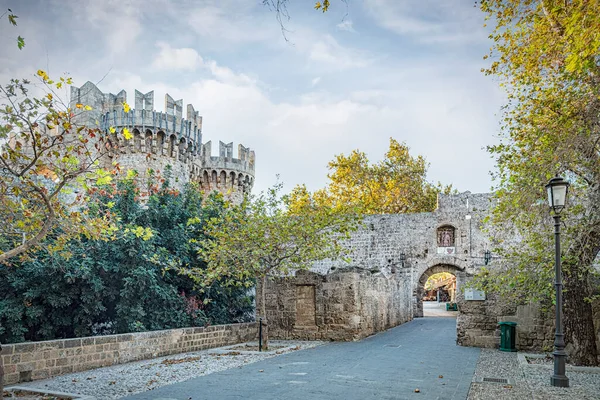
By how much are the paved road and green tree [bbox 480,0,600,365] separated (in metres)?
2.21

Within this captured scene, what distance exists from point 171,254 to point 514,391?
32.2 feet

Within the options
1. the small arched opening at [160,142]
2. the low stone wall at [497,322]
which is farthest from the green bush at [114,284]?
the small arched opening at [160,142]

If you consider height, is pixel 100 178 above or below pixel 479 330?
above

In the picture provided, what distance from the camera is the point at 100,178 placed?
23.5 ft

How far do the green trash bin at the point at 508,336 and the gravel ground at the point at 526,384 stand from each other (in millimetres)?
1967

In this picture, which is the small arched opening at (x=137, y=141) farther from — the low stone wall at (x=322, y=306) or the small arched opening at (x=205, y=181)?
the low stone wall at (x=322, y=306)

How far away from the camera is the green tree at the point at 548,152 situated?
8.95m

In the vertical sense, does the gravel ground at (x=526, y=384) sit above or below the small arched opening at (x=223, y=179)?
below

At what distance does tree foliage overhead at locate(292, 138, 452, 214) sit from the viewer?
3725cm

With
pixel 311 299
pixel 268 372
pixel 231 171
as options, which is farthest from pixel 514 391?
pixel 231 171

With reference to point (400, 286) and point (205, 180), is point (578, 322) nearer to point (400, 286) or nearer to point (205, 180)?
point (400, 286)

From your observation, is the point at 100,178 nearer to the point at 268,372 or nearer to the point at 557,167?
the point at 268,372

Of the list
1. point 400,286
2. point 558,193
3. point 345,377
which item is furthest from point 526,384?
point 400,286

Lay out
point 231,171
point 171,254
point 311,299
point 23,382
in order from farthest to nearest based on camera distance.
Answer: point 231,171, point 311,299, point 171,254, point 23,382
